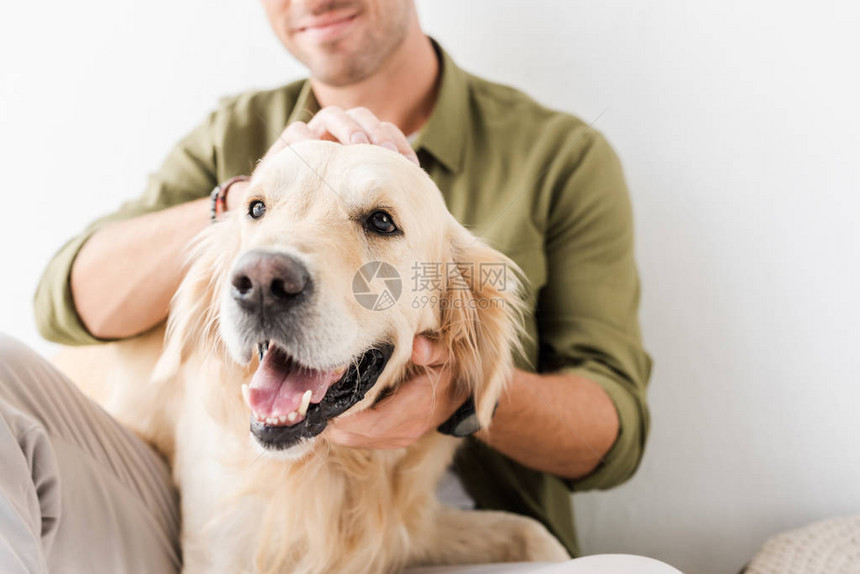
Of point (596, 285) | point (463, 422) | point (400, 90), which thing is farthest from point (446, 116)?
point (463, 422)

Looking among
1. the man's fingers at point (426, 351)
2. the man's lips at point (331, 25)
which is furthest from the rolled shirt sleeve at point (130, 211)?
the man's fingers at point (426, 351)

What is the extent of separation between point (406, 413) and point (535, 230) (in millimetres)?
561

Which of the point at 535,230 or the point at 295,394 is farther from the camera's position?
the point at 535,230

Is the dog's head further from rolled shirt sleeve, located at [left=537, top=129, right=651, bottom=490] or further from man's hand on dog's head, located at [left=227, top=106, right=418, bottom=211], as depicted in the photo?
rolled shirt sleeve, located at [left=537, top=129, right=651, bottom=490]

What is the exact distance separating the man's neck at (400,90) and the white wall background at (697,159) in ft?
0.92

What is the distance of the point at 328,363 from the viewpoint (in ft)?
3.00

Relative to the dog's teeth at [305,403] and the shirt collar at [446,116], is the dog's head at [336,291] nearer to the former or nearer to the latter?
the dog's teeth at [305,403]

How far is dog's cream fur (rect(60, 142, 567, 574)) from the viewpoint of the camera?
0.95m

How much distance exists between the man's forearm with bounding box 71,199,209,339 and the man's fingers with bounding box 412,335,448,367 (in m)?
0.49

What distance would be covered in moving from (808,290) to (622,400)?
0.52 metres

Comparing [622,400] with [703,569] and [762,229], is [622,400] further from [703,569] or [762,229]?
[762,229]

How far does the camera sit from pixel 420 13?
72.1 inches

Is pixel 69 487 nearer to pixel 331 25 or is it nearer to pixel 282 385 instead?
pixel 282 385

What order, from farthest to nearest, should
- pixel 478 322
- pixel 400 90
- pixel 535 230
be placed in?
pixel 400 90 → pixel 535 230 → pixel 478 322
